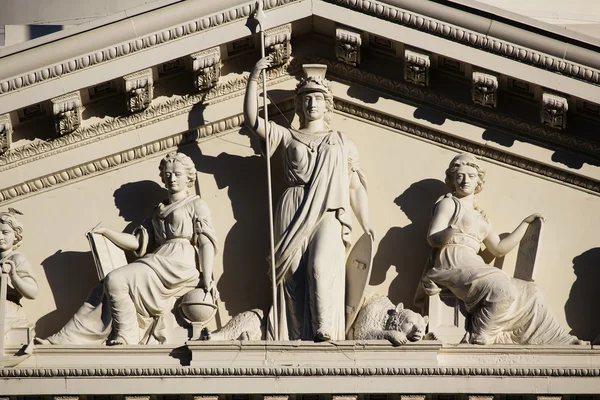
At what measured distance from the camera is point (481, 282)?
2530 centimetres

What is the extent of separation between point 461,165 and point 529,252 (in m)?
1.30

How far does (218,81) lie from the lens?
26703 mm

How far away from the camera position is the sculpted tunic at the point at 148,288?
82.9 feet

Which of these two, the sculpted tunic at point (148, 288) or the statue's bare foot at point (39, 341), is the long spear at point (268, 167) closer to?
the sculpted tunic at point (148, 288)

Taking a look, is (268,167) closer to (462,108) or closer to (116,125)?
(116,125)

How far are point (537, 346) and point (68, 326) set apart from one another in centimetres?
539

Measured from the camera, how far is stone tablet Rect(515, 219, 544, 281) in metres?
25.8

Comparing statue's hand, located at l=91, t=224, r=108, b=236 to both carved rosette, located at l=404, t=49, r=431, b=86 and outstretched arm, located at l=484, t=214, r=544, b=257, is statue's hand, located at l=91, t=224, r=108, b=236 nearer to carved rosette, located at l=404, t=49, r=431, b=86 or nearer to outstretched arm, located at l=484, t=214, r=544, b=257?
carved rosette, located at l=404, t=49, r=431, b=86

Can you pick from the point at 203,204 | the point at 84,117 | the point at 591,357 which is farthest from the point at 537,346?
the point at 84,117

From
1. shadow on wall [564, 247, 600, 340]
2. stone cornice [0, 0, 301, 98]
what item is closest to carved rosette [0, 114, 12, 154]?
stone cornice [0, 0, 301, 98]

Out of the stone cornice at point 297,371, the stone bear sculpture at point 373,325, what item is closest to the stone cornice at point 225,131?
the stone bear sculpture at point 373,325

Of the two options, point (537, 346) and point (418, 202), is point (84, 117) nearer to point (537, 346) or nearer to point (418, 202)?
point (418, 202)

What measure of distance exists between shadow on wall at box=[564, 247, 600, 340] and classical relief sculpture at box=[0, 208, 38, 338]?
240 inches

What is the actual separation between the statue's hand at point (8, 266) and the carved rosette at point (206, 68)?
314 cm
